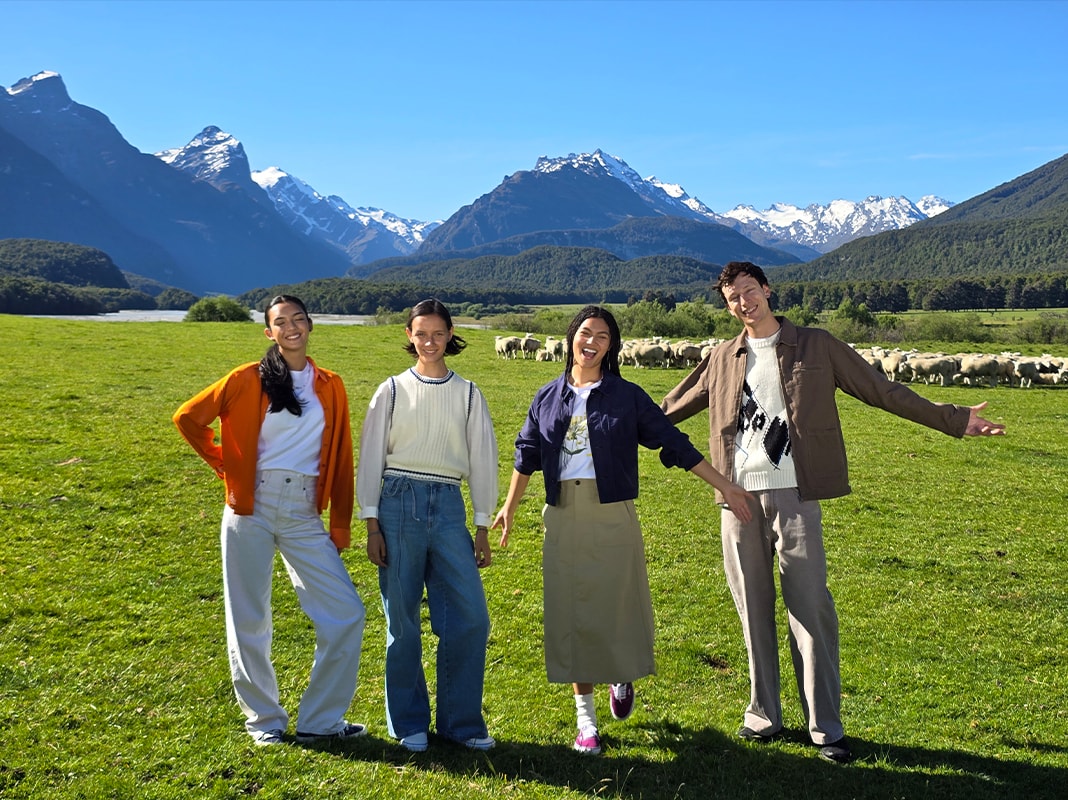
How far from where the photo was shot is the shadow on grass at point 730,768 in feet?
14.6

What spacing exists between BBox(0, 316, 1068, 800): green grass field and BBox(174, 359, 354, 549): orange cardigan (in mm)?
1412

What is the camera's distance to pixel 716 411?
514 centimetres

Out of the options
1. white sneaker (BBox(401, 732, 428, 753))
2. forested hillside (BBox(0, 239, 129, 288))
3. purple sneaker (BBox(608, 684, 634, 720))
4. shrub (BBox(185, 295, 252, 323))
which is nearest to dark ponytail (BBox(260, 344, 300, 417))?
white sneaker (BBox(401, 732, 428, 753))

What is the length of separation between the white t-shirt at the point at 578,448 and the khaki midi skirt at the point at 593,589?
6 cm

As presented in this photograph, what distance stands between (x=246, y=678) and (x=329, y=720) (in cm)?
53

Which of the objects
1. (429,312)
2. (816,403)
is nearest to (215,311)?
(429,312)

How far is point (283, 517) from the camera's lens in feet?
15.6

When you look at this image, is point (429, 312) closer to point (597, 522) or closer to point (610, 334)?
point (610, 334)

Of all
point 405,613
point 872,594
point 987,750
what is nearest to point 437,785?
point 405,613

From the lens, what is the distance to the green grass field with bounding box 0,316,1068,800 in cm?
456

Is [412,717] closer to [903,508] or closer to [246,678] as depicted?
[246,678]

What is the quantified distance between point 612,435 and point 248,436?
2.03 m

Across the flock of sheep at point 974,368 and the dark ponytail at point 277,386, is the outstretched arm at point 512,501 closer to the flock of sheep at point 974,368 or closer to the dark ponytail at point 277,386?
the dark ponytail at point 277,386

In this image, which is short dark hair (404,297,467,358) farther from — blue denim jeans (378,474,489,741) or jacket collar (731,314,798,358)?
jacket collar (731,314,798,358)
